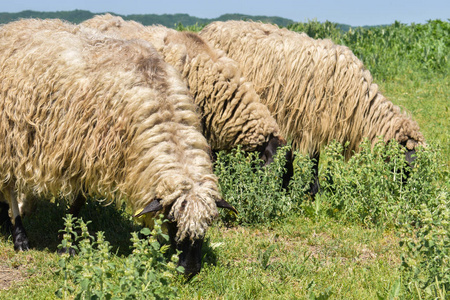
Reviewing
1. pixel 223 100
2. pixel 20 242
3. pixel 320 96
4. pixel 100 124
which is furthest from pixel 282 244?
pixel 20 242

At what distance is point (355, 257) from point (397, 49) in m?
10.8

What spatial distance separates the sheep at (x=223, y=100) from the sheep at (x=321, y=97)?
14.6 inches

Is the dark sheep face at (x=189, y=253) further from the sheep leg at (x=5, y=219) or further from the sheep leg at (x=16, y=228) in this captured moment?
the sheep leg at (x=5, y=219)

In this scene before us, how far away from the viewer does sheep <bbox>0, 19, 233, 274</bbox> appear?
12.8ft

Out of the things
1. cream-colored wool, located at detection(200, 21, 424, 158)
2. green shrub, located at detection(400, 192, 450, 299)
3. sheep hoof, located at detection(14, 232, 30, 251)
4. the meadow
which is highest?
cream-colored wool, located at detection(200, 21, 424, 158)

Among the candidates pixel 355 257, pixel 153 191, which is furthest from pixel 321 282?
pixel 153 191

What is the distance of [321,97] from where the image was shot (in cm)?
618

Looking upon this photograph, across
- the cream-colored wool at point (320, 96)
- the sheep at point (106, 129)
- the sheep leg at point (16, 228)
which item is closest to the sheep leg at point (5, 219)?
the sheep leg at point (16, 228)

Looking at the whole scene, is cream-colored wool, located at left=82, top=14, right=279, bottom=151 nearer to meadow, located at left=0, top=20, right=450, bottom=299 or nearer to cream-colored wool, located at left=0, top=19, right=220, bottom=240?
meadow, located at left=0, top=20, right=450, bottom=299

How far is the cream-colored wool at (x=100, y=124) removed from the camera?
13.2ft

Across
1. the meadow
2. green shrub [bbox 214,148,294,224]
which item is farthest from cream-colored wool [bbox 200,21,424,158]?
green shrub [bbox 214,148,294,224]

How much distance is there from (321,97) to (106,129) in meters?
2.90

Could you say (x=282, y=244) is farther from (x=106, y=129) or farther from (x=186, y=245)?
(x=106, y=129)

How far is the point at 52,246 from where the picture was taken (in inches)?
193
